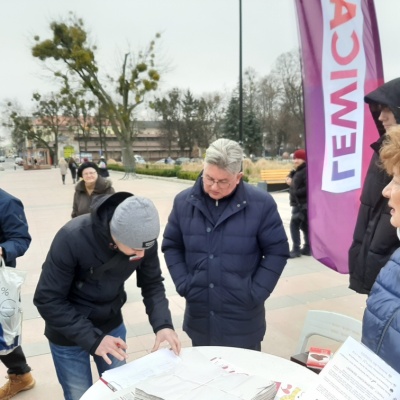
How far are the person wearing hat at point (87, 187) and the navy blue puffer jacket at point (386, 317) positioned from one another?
3432 mm

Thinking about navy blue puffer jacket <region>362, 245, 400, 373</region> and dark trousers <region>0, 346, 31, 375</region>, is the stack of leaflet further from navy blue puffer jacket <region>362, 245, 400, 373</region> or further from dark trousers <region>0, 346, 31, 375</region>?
dark trousers <region>0, 346, 31, 375</region>

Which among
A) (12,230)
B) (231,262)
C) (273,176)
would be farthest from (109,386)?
(273,176)

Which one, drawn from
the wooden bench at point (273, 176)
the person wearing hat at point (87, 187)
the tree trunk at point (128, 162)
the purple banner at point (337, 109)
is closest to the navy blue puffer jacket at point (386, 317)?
the purple banner at point (337, 109)

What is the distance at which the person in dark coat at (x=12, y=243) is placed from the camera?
97.7 inches

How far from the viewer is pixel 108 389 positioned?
1545 mm

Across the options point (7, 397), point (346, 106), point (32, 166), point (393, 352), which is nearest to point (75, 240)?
A: point (393, 352)

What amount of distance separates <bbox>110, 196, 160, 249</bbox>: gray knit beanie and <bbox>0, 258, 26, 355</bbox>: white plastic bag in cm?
108

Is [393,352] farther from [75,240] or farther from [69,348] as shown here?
[69,348]

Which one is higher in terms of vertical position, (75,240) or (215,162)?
(215,162)

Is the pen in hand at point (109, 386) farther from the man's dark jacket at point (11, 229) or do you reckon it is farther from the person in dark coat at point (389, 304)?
the man's dark jacket at point (11, 229)

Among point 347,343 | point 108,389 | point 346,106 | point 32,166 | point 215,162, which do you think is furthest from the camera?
point 32,166

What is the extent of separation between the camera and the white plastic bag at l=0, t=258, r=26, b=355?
7.42ft

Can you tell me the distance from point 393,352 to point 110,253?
3.74 ft

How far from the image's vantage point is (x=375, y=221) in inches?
90.2
